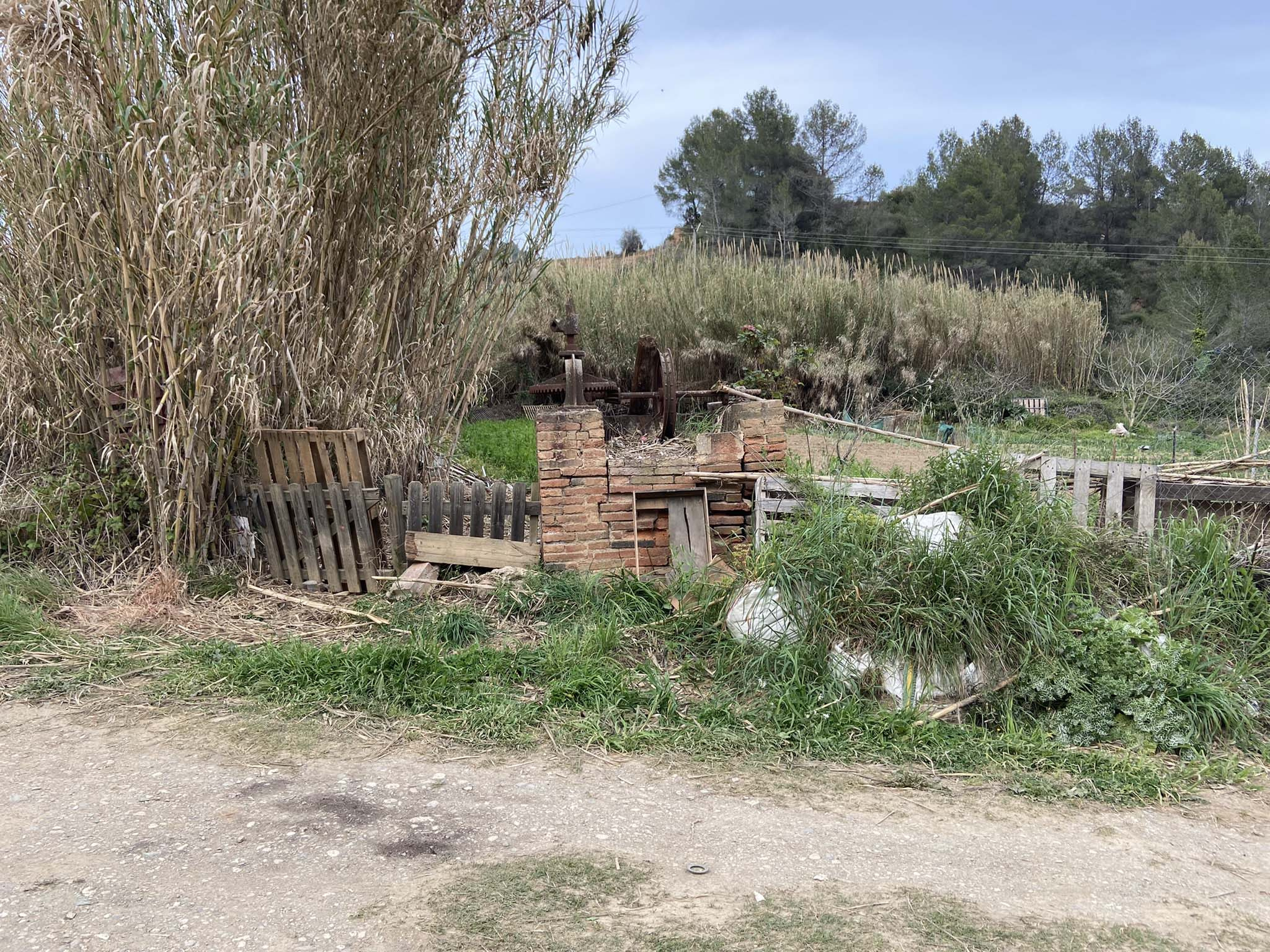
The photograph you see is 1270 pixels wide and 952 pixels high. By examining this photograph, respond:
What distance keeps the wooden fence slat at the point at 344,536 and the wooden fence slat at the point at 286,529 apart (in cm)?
28

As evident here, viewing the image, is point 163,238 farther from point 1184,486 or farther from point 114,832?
point 1184,486

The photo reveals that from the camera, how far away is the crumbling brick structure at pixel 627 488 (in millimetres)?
5793

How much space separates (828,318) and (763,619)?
40.6ft

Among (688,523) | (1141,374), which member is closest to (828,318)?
(1141,374)

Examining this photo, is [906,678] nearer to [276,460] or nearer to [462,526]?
[462,526]

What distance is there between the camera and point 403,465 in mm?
6754

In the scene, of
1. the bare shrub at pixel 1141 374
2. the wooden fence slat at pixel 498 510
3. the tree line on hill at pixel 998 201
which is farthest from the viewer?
the tree line on hill at pixel 998 201

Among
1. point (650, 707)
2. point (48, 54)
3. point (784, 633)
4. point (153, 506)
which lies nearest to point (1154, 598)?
point (784, 633)

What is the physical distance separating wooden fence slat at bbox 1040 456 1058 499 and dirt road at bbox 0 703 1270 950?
73.5 inches

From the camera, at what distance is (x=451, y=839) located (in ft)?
10.9

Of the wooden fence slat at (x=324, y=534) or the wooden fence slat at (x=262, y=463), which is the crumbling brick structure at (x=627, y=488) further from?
the wooden fence slat at (x=262, y=463)

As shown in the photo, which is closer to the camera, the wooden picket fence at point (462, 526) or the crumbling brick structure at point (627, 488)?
the crumbling brick structure at point (627, 488)

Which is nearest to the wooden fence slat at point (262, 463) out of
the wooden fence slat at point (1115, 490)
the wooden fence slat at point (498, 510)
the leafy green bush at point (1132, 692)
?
the wooden fence slat at point (498, 510)

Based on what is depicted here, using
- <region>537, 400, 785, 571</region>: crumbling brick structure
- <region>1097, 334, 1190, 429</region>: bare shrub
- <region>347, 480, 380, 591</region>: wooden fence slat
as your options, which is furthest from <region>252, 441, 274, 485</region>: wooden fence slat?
<region>1097, 334, 1190, 429</region>: bare shrub
